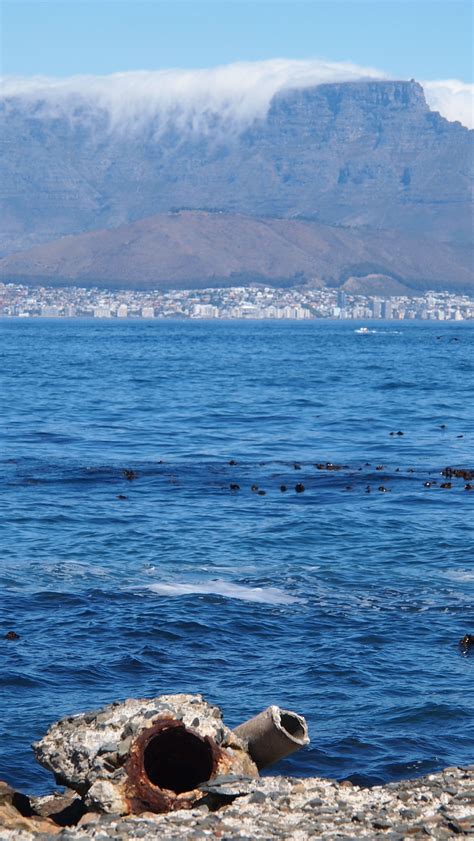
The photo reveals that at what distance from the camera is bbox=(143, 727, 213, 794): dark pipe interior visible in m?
14.8

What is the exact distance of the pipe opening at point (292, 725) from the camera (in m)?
15.7

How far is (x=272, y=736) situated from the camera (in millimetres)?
15539

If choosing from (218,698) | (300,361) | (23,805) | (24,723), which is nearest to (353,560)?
(218,698)

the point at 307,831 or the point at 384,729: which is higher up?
the point at 307,831

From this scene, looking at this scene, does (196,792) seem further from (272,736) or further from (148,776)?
(272,736)

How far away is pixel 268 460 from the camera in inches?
1921

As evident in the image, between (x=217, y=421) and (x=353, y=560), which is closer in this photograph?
(x=353, y=560)

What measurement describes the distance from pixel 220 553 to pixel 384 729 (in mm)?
11961

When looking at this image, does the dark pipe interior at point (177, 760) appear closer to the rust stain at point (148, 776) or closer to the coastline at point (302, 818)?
the rust stain at point (148, 776)

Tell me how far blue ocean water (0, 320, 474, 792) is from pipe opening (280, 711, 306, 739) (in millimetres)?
1744

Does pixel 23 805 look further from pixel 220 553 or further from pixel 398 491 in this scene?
pixel 398 491

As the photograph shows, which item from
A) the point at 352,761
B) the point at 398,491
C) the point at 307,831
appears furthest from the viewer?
the point at 398,491

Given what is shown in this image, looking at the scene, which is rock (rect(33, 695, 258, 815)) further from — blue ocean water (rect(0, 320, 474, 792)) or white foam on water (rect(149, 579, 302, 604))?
white foam on water (rect(149, 579, 302, 604))

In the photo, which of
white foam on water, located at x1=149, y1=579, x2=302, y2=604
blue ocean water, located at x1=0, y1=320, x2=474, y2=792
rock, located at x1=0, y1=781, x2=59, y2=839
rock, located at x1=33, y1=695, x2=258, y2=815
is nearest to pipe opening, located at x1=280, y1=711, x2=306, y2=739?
rock, located at x1=33, y1=695, x2=258, y2=815
